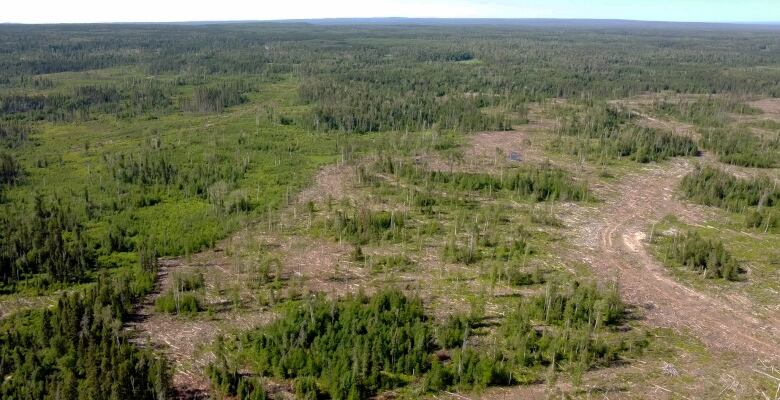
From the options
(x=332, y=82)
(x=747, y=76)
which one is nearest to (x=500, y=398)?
(x=332, y=82)

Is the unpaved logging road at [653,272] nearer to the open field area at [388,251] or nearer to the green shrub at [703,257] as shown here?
the open field area at [388,251]

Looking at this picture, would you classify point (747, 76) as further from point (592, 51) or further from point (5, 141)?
point (5, 141)

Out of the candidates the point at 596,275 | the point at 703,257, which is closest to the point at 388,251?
the point at 596,275

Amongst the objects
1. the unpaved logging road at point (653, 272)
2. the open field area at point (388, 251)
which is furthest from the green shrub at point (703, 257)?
the unpaved logging road at point (653, 272)

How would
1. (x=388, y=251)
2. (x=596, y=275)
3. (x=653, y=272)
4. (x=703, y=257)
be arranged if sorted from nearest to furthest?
1. (x=596, y=275)
2. (x=653, y=272)
3. (x=703, y=257)
4. (x=388, y=251)

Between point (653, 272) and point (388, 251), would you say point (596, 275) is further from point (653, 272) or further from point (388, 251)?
point (388, 251)

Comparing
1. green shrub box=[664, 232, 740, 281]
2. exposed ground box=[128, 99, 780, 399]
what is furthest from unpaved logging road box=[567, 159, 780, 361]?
green shrub box=[664, 232, 740, 281]
